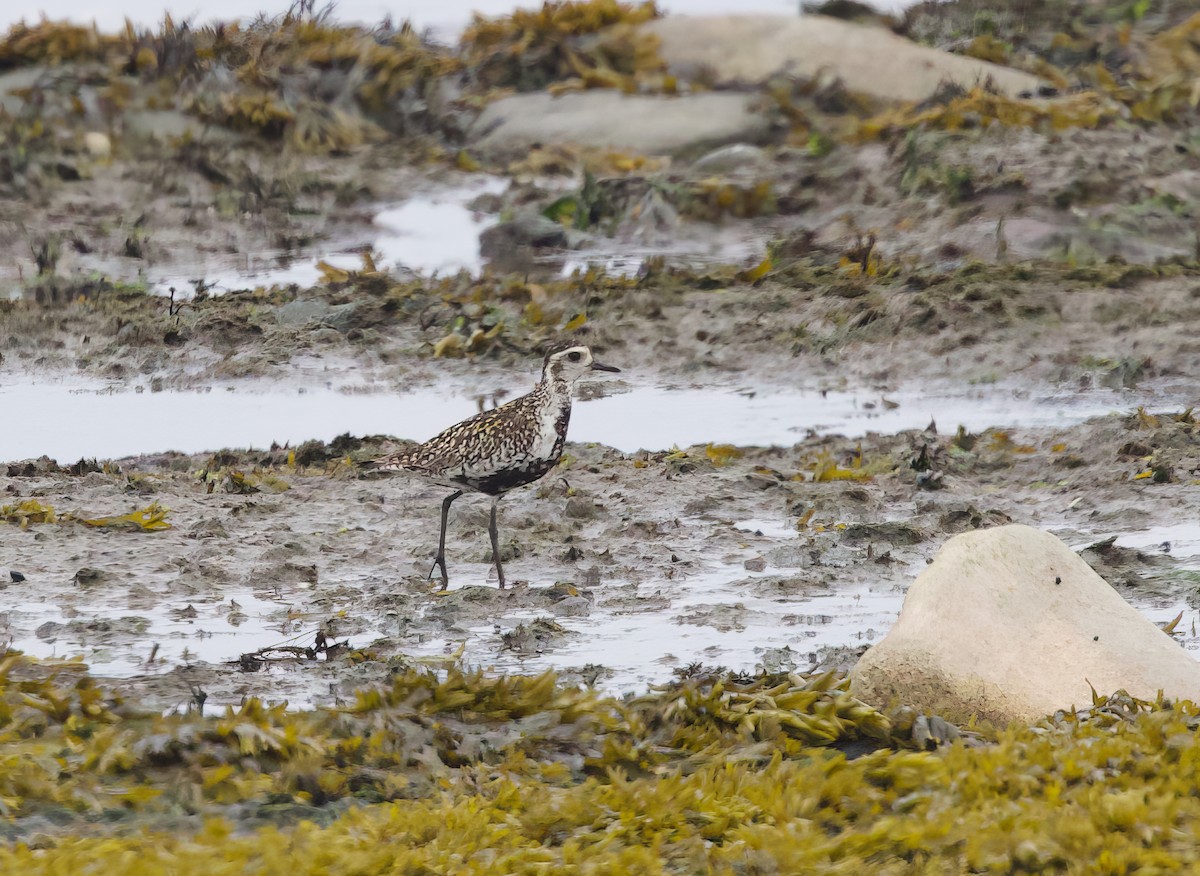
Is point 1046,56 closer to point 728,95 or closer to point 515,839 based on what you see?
point 728,95

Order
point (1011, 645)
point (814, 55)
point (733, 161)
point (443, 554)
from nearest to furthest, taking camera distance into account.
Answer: point (1011, 645), point (443, 554), point (733, 161), point (814, 55)

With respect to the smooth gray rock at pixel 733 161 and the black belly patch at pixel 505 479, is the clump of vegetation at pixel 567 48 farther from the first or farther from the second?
the black belly patch at pixel 505 479

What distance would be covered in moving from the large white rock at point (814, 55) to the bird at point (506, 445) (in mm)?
12102

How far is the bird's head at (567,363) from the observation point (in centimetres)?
806

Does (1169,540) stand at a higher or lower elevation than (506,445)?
lower

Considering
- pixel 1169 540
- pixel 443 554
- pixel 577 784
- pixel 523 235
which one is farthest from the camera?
pixel 523 235

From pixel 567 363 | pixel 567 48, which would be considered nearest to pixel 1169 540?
pixel 567 363

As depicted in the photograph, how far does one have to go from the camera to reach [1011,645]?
19.2 feet

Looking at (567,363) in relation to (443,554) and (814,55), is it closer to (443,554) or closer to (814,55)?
(443,554)

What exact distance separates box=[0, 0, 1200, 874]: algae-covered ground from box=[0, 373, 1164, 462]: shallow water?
7cm

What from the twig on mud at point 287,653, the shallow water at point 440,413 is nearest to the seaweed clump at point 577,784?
the twig on mud at point 287,653

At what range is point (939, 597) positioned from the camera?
589cm

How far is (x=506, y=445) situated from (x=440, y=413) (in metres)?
3.22

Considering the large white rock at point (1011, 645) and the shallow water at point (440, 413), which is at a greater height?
the large white rock at point (1011, 645)
